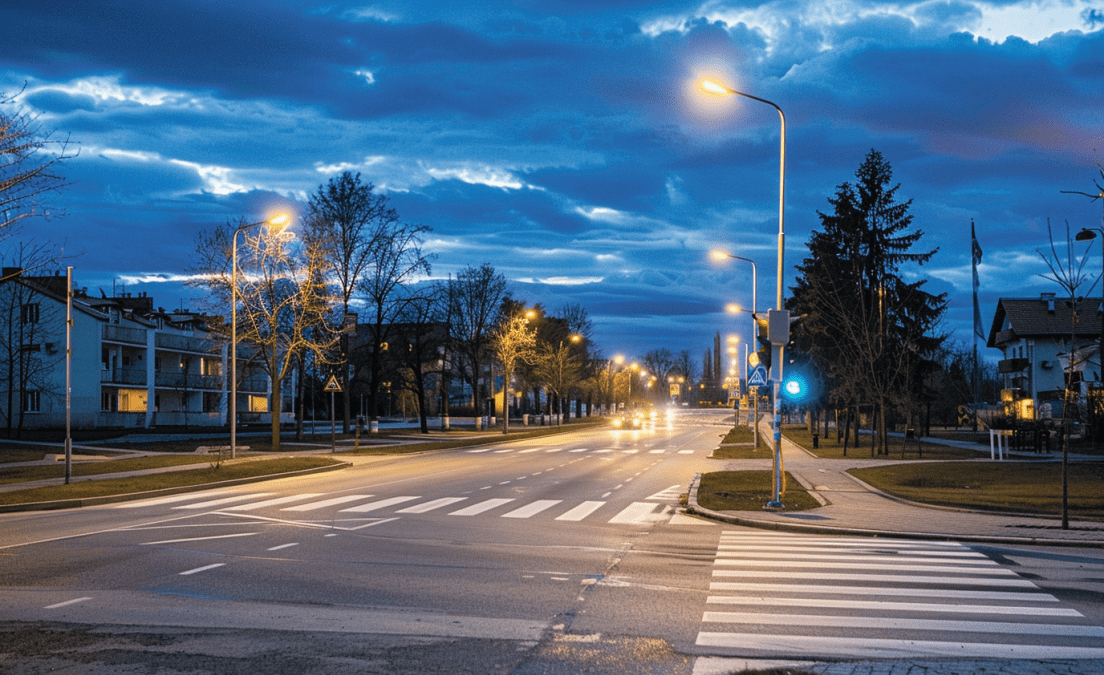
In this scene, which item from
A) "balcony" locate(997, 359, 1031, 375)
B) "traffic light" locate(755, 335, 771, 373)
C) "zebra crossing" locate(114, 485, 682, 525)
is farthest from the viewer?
"balcony" locate(997, 359, 1031, 375)

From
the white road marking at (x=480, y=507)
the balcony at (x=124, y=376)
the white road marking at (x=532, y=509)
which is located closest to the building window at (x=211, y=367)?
the balcony at (x=124, y=376)

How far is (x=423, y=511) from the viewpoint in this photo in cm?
1883

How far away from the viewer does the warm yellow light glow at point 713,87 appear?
18.8 m

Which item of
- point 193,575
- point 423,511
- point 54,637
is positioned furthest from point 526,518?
point 54,637

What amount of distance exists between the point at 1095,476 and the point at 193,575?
84.0 feet

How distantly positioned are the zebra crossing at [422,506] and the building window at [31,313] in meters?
46.5

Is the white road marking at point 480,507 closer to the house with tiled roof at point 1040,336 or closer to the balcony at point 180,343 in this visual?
the balcony at point 180,343

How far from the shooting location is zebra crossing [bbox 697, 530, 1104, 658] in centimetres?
795

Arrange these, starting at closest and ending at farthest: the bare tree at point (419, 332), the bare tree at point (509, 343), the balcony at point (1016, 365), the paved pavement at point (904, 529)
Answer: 1. the paved pavement at point (904, 529)
2. the bare tree at point (419, 332)
3. the bare tree at point (509, 343)
4. the balcony at point (1016, 365)

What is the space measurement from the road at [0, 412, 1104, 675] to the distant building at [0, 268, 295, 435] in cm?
4111

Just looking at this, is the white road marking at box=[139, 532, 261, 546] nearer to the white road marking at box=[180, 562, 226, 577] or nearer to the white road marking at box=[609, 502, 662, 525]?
the white road marking at box=[180, 562, 226, 577]

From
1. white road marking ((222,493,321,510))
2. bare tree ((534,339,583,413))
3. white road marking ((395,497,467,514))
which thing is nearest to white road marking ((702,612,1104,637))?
white road marking ((395,497,467,514))

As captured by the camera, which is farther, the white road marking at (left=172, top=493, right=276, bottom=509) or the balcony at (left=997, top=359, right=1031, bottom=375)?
the balcony at (left=997, top=359, right=1031, bottom=375)

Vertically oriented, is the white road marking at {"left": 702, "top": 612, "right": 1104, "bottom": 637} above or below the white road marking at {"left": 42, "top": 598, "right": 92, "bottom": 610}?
above
